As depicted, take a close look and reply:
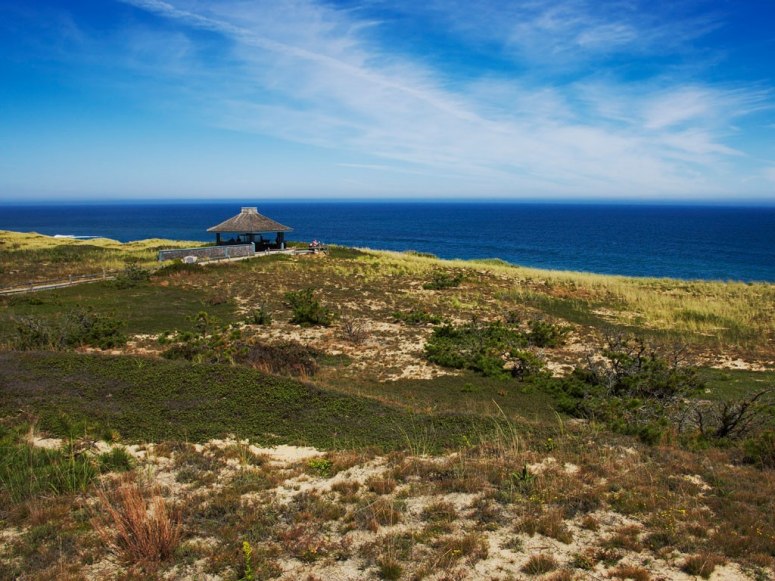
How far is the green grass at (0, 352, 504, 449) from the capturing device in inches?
350

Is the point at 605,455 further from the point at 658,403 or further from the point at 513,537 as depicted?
the point at 658,403

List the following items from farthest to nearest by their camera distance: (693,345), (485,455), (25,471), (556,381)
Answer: (693,345)
(556,381)
(485,455)
(25,471)

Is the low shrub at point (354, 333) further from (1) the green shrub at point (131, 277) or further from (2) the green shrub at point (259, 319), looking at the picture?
(1) the green shrub at point (131, 277)

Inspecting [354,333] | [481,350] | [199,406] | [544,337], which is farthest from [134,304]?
[544,337]

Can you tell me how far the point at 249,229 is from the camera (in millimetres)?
39312

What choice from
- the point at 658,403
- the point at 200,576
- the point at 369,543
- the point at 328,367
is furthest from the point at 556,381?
the point at 200,576

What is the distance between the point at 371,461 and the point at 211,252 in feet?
102

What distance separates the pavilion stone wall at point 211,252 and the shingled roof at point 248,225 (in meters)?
2.14

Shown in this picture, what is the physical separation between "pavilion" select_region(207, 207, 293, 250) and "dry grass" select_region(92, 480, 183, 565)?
3447 cm

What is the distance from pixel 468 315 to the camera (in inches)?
896

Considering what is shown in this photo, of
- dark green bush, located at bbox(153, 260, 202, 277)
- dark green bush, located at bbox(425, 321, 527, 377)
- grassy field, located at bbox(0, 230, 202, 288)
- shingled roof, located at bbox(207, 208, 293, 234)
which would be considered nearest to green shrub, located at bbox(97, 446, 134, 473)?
dark green bush, located at bbox(425, 321, 527, 377)

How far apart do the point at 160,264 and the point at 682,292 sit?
35.2 m

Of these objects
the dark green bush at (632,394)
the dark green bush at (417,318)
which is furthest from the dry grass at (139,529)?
the dark green bush at (417,318)

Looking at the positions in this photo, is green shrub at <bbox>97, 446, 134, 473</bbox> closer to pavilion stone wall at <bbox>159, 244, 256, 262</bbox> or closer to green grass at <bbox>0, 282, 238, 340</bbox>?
green grass at <bbox>0, 282, 238, 340</bbox>
